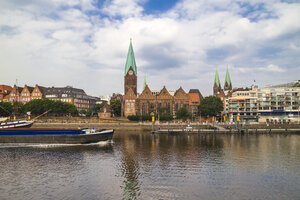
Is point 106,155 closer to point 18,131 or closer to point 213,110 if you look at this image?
point 18,131

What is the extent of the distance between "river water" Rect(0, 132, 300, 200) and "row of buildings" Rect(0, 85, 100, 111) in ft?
400

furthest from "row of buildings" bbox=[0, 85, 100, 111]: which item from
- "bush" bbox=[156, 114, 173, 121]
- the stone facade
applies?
"bush" bbox=[156, 114, 173, 121]

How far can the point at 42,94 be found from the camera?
535 ft

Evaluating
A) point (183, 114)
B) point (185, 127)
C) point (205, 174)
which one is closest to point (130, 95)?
point (183, 114)

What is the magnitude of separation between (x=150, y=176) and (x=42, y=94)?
149m

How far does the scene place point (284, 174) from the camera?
33.4 meters

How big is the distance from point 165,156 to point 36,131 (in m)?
36.9

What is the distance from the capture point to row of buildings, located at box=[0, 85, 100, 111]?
162 metres

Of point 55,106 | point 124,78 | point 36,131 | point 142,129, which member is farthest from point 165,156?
point 124,78

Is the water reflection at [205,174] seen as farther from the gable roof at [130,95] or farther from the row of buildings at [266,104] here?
the gable roof at [130,95]

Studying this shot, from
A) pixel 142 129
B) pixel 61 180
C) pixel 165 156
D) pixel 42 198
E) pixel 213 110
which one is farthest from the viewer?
pixel 213 110

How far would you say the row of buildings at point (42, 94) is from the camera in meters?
162

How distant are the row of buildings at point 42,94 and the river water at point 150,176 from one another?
12181cm

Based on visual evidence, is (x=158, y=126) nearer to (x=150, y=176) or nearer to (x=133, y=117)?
(x=133, y=117)
